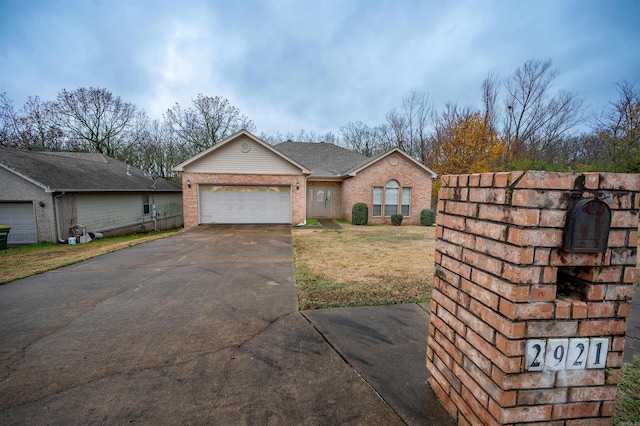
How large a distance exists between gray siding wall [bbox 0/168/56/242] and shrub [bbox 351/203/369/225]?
13.8 m

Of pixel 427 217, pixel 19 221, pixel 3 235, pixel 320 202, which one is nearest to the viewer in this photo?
pixel 3 235

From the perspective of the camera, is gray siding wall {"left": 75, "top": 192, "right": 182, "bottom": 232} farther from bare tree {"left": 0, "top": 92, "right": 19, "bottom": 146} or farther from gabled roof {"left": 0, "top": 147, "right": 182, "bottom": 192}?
bare tree {"left": 0, "top": 92, "right": 19, "bottom": 146}

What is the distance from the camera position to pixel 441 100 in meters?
23.0

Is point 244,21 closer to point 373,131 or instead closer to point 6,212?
point 6,212

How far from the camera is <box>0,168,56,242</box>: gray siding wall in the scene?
10891mm

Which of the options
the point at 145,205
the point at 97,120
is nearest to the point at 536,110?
the point at 145,205

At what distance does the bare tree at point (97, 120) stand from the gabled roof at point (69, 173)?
7.35m

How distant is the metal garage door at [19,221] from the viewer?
11125 mm

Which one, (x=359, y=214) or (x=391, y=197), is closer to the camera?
(x=359, y=214)

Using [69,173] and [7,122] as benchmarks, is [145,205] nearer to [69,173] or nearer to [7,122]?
[69,173]

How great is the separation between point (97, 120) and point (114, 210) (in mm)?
15463

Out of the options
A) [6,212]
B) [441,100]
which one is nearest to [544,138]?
[441,100]

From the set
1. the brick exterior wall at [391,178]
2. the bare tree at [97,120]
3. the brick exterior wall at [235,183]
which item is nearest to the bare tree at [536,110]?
the brick exterior wall at [391,178]

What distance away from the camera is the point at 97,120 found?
2398 centimetres
